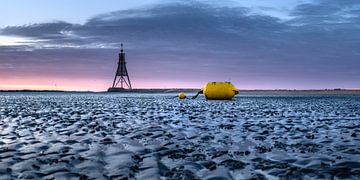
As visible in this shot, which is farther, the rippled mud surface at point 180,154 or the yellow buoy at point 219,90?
the yellow buoy at point 219,90

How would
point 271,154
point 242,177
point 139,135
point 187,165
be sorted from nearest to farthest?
point 242,177 < point 187,165 < point 271,154 < point 139,135

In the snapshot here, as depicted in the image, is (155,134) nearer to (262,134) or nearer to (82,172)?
(262,134)

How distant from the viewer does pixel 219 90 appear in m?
45.9

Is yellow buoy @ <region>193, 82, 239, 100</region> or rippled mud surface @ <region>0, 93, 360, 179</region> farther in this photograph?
yellow buoy @ <region>193, 82, 239, 100</region>

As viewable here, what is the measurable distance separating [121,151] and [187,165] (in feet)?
8.48

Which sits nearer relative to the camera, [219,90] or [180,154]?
[180,154]

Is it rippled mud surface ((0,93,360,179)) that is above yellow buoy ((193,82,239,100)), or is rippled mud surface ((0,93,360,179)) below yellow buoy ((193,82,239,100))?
below

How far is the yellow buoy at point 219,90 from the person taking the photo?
4578 cm

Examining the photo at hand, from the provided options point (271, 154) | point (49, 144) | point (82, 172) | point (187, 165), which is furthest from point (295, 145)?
point (49, 144)

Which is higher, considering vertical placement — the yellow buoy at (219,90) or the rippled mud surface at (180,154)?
the yellow buoy at (219,90)

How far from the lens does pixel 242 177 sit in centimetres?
718

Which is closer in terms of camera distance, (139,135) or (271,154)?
(271,154)

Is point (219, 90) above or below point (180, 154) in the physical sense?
above

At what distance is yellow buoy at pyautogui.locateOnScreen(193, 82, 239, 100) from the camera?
4578cm
